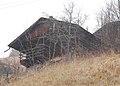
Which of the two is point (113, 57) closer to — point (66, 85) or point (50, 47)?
point (66, 85)

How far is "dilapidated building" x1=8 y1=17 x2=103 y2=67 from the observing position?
18.7 m

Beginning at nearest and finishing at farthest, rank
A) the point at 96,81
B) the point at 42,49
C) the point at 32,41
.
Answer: the point at 96,81, the point at 42,49, the point at 32,41

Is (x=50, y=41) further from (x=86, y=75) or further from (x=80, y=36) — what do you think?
(x=86, y=75)

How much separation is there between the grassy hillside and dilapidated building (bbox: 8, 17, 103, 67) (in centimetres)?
641

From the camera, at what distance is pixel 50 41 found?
63.7 ft

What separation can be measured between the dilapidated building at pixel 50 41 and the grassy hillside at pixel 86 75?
641cm

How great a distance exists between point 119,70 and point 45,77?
2724 millimetres

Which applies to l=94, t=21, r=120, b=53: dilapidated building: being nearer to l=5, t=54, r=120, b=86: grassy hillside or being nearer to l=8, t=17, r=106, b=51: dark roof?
l=8, t=17, r=106, b=51: dark roof

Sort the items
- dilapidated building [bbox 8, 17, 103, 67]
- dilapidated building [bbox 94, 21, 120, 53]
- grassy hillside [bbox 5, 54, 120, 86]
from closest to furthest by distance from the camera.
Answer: grassy hillside [bbox 5, 54, 120, 86]
dilapidated building [bbox 8, 17, 103, 67]
dilapidated building [bbox 94, 21, 120, 53]

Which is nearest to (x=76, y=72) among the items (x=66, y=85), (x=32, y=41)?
(x=66, y=85)

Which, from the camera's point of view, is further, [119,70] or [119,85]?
[119,70]

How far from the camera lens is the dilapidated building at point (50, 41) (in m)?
18.7

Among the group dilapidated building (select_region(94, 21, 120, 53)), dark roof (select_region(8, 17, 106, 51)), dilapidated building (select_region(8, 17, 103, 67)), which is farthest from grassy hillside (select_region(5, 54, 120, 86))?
dark roof (select_region(8, 17, 106, 51))

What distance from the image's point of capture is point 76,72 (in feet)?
33.0
